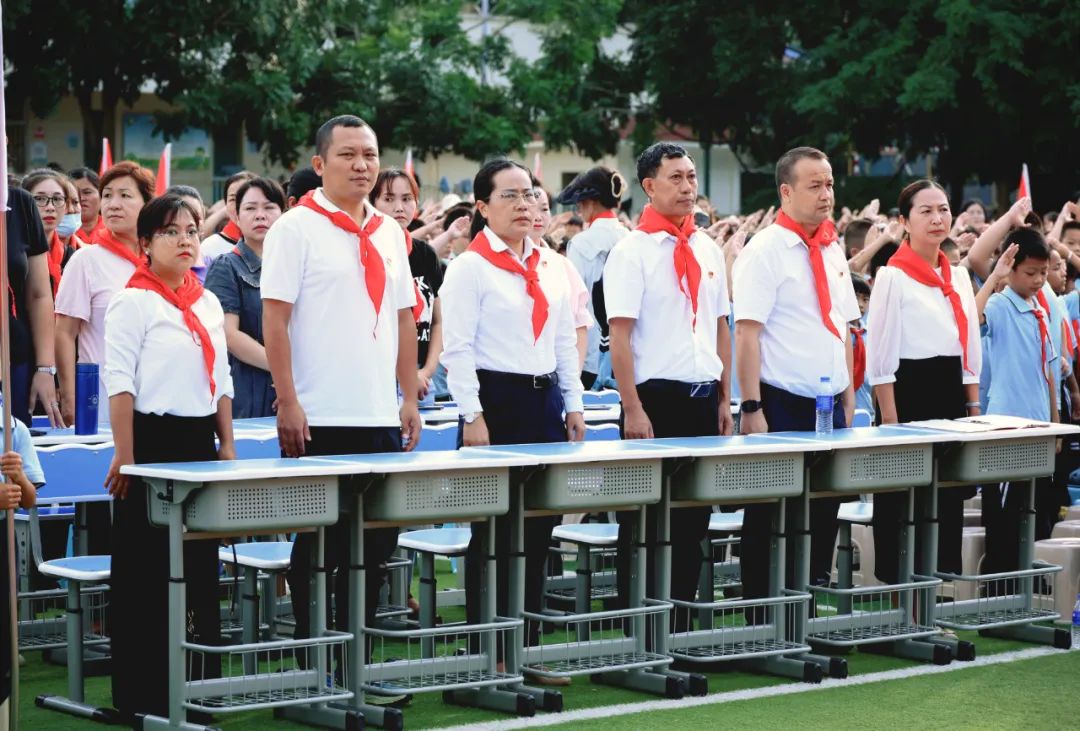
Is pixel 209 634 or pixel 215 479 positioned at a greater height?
pixel 215 479

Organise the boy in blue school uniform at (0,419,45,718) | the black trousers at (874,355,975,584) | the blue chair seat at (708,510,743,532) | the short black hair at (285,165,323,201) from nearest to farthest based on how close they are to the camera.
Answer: the boy in blue school uniform at (0,419,45,718)
the blue chair seat at (708,510,743,532)
the short black hair at (285,165,323,201)
the black trousers at (874,355,975,584)

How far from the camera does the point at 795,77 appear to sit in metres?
32.0

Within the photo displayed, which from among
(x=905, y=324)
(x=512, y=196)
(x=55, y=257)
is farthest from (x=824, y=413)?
(x=55, y=257)

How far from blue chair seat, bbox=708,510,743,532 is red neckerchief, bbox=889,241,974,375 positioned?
132cm

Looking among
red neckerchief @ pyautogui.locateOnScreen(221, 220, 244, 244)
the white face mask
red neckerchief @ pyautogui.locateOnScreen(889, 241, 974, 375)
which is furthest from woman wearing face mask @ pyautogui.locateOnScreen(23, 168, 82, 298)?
red neckerchief @ pyautogui.locateOnScreen(889, 241, 974, 375)

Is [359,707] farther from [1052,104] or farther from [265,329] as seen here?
[1052,104]

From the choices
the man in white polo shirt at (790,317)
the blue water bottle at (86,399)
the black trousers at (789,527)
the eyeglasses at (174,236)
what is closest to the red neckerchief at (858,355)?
the black trousers at (789,527)

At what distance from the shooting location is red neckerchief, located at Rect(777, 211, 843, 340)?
322 inches

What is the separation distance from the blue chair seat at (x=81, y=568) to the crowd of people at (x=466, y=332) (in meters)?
→ 0.19

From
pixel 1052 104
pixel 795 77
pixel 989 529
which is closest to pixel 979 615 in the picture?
pixel 989 529

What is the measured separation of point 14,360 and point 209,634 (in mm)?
1965

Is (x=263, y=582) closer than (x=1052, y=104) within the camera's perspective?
Yes

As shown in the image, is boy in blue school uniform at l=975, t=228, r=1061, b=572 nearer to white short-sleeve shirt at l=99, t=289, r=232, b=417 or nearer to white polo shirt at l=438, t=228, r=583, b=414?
white polo shirt at l=438, t=228, r=583, b=414

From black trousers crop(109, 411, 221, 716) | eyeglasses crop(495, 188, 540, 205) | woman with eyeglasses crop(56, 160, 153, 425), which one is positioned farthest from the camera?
woman with eyeglasses crop(56, 160, 153, 425)
